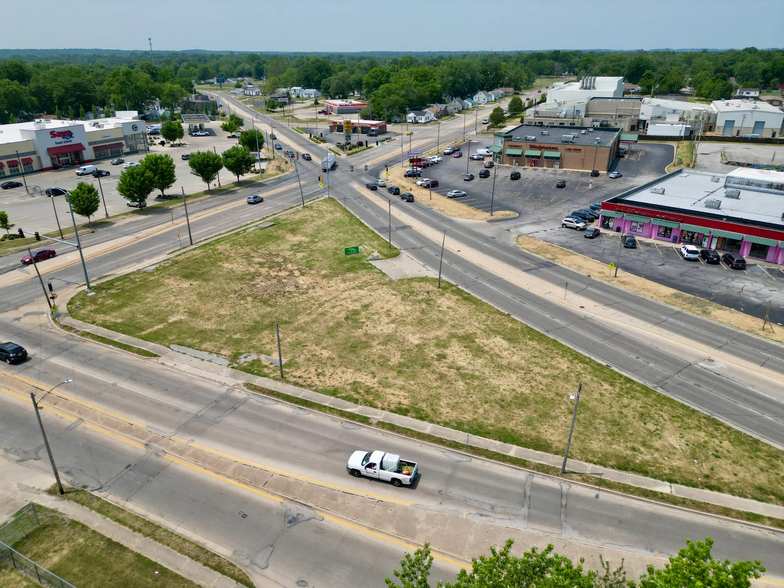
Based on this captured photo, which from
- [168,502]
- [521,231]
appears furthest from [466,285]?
[168,502]

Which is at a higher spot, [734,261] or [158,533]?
[734,261]

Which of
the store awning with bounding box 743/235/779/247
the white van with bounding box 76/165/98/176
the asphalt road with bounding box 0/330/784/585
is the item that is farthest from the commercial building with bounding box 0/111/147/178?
the store awning with bounding box 743/235/779/247

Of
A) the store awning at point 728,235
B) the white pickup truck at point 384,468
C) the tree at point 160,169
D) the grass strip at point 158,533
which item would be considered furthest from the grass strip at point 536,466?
the tree at point 160,169

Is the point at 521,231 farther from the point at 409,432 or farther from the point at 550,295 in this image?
the point at 409,432

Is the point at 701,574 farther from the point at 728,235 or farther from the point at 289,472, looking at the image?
the point at 728,235

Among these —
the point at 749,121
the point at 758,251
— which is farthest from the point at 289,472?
the point at 749,121

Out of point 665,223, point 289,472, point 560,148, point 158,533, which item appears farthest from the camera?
point 560,148

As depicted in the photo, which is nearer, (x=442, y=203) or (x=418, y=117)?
(x=442, y=203)
